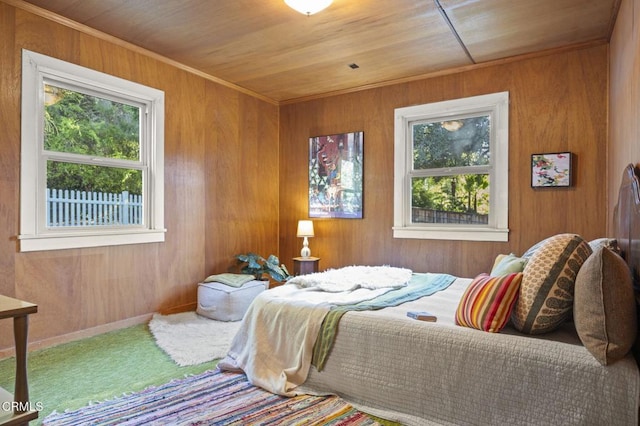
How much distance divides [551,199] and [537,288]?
2251 mm

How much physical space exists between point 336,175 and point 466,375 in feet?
10.8

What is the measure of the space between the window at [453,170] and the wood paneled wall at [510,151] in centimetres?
8

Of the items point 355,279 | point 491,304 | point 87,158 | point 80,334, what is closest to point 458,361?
point 491,304

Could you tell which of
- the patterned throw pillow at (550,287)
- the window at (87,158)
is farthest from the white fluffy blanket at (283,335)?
the window at (87,158)

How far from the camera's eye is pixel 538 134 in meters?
3.58

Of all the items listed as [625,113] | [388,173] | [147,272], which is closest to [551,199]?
[625,113]

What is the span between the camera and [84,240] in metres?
3.19

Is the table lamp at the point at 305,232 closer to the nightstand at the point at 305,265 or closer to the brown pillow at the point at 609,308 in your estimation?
the nightstand at the point at 305,265

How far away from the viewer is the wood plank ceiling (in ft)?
9.23

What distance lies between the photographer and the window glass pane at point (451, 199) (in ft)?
12.9

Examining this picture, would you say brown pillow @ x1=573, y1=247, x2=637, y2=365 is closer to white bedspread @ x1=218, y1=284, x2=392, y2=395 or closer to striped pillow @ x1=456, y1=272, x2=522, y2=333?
striped pillow @ x1=456, y1=272, x2=522, y2=333

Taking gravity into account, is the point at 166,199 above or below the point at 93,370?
above

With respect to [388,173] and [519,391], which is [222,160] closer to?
[388,173]

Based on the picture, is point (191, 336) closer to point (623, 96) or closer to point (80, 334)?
point (80, 334)
